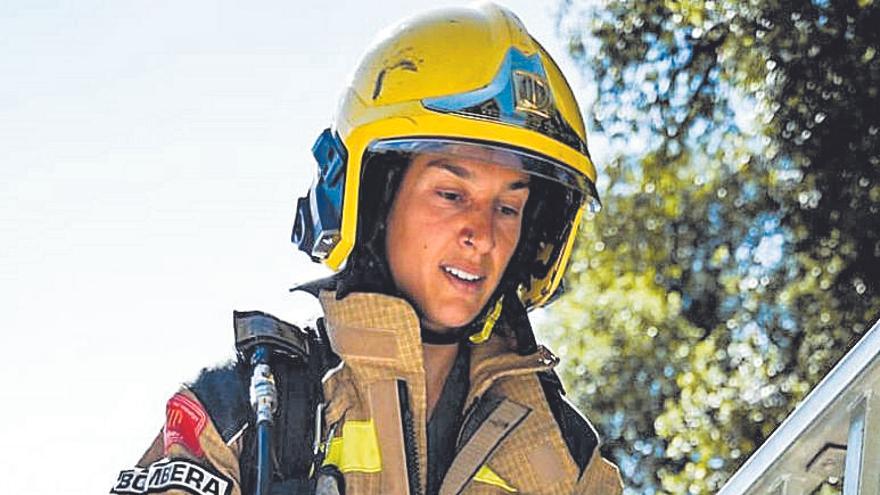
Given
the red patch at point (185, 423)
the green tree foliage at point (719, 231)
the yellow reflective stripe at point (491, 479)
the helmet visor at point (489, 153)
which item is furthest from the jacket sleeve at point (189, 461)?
the green tree foliage at point (719, 231)

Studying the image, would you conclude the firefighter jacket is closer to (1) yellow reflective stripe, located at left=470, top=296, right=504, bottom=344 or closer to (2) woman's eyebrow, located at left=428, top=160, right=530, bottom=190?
→ (1) yellow reflective stripe, located at left=470, top=296, right=504, bottom=344

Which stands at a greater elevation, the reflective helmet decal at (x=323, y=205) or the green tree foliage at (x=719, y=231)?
the green tree foliage at (x=719, y=231)

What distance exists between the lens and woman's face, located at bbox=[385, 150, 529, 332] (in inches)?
129

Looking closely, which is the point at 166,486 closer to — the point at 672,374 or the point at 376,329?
the point at 376,329

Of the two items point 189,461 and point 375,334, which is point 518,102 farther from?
point 189,461

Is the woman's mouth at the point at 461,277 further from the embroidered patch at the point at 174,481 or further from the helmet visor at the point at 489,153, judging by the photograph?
the embroidered patch at the point at 174,481

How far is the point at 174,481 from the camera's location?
2885mm

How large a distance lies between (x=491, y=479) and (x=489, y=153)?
59 cm

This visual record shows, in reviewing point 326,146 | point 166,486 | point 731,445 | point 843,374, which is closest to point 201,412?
point 166,486

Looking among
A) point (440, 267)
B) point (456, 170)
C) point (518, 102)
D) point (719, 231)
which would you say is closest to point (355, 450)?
point (440, 267)

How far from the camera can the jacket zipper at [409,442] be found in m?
3.07

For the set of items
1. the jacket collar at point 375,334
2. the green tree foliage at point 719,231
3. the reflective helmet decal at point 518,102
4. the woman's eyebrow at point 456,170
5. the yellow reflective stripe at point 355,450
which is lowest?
the yellow reflective stripe at point 355,450

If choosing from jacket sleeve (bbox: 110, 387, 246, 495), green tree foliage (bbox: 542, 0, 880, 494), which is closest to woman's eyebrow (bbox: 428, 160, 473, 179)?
jacket sleeve (bbox: 110, 387, 246, 495)

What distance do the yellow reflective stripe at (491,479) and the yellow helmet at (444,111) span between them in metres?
0.47
